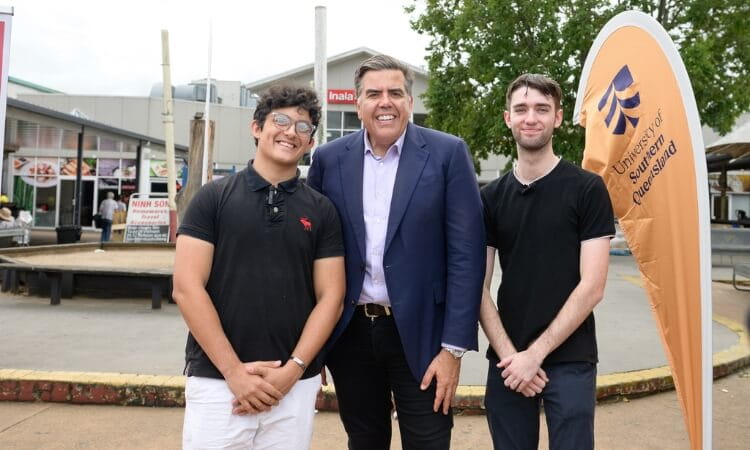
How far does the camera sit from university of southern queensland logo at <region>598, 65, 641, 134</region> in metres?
2.95

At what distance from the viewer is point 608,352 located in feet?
19.3

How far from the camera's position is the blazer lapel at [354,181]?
100 inches

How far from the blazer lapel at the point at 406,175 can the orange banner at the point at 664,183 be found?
42.9 inches

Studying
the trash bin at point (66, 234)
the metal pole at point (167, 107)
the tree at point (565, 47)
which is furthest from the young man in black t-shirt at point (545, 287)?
the trash bin at point (66, 234)

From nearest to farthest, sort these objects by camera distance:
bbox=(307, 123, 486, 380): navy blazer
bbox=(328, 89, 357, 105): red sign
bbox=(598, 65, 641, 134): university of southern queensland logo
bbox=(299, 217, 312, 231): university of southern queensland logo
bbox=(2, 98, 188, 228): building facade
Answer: bbox=(299, 217, 312, 231): university of southern queensland logo
bbox=(307, 123, 486, 380): navy blazer
bbox=(598, 65, 641, 134): university of southern queensland logo
bbox=(2, 98, 188, 228): building facade
bbox=(328, 89, 357, 105): red sign

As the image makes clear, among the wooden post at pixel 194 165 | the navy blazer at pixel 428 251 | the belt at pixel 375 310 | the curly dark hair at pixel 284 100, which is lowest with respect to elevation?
the belt at pixel 375 310

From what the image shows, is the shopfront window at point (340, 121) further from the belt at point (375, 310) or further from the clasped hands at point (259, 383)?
the clasped hands at point (259, 383)

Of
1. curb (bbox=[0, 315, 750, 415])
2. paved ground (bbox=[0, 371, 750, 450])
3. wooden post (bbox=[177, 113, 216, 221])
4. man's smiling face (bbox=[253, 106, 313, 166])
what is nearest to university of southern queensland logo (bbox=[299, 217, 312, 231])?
man's smiling face (bbox=[253, 106, 313, 166])

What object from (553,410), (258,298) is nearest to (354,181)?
(258,298)

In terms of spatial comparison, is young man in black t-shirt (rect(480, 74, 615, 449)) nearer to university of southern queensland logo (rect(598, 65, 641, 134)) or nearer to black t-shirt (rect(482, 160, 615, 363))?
black t-shirt (rect(482, 160, 615, 363))

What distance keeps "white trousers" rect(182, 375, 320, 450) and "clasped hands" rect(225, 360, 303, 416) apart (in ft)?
0.15

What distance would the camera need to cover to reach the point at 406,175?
99.7 inches

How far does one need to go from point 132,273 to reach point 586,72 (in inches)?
243

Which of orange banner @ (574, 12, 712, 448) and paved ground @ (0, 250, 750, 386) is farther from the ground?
orange banner @ (574, 12, 712, 448)
